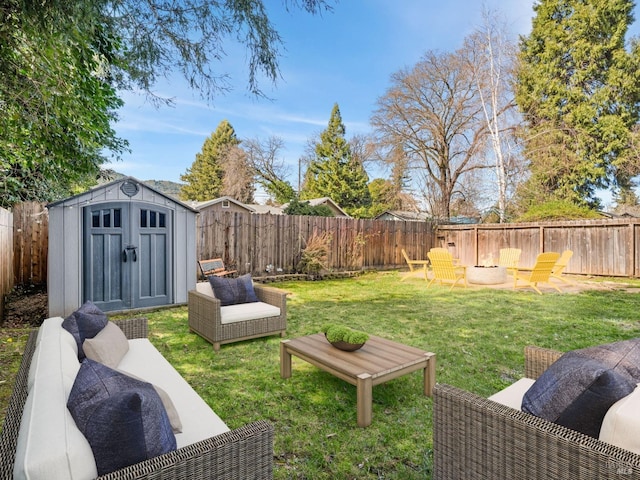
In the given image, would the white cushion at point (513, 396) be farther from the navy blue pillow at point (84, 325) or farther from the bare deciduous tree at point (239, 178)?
the bare deciduous tree at point (239, 178)

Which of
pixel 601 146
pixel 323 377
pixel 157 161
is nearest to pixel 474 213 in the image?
pixel 601 146

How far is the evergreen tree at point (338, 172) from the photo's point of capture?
29.1 metres

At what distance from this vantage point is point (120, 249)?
19.6 feet

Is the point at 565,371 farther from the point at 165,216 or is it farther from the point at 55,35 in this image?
the point at 165,216

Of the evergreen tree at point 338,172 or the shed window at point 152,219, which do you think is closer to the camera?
the shed window at point 152,219

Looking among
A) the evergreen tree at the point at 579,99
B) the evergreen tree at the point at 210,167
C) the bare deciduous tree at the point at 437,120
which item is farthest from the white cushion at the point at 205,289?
the evergreen tree at the point at 210,167

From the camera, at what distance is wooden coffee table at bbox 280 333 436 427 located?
8.11ft

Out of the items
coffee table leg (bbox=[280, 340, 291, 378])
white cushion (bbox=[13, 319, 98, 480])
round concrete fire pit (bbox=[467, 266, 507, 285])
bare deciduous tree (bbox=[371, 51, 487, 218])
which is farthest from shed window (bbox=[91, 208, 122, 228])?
bare deciduous tree (bbox=[371, 51, 487, 218])

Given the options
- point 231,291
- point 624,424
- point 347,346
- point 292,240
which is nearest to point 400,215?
point 292,240

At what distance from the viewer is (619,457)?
113 centimetres

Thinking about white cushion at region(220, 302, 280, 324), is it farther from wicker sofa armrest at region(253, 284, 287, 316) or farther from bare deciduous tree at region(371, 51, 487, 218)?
bare deciduous tree at region(371, 51, 487, 218)

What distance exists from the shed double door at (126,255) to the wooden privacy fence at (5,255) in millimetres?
1152

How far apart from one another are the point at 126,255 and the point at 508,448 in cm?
607

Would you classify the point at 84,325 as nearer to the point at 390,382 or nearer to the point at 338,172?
the point at 390,382
